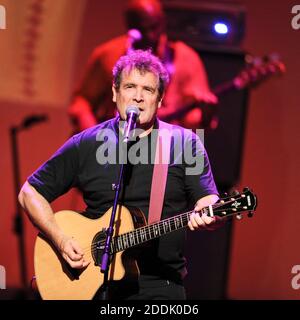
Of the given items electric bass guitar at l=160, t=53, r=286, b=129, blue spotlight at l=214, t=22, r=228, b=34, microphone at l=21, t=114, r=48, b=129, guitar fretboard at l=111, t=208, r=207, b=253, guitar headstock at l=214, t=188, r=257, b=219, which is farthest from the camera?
microphone at l=21, t=114, r=48, b=129

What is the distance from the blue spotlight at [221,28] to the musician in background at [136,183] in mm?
1776

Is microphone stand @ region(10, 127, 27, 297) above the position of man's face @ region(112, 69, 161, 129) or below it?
below

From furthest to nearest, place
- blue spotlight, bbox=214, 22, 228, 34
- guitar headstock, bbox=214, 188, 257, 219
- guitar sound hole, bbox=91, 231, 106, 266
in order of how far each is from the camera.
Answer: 1. blue spotlight, bbox=214, 22, 228, 34
2. guitar sound hole, bbox=91, 231, 106, 266
3. guitar headstock, bbox=214, 188, 257, 219

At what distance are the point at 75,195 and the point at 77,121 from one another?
0.62 meters

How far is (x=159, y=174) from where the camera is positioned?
310 centimetres

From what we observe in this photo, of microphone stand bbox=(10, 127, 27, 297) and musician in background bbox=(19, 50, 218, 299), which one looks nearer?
musician in background bbox=(19, 50, 218, 299)

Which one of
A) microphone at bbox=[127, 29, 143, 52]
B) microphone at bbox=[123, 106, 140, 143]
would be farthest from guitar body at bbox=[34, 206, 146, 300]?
microphone at bbox=[127, 29, 143, 52]

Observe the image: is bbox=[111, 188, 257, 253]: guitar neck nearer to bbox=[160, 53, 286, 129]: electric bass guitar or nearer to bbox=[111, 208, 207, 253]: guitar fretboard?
bbox=[111, 208, 207, 253]: guitar fretboard

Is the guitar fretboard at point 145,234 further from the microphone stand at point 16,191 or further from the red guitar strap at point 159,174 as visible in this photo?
the microphone stand at point 16,191

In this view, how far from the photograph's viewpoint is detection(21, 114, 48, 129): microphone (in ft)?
16.5

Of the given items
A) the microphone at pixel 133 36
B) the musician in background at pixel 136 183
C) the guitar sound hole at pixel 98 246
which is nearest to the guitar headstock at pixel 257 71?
the microphone at pixel 133 36

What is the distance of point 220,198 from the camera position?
2857mm

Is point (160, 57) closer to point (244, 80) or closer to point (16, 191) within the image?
point (244, 80)

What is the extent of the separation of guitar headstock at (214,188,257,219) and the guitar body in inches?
16.9
